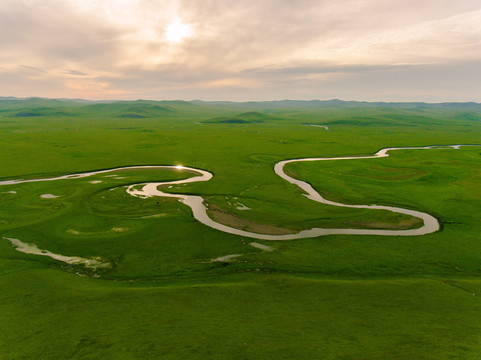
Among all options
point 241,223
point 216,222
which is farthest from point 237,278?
point 216,222

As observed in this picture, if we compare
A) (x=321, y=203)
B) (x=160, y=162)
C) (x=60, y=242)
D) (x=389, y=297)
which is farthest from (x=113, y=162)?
(x=389, y=297)

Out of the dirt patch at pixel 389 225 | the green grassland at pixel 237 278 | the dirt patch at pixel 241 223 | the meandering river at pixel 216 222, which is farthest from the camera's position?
the dirt patch at pixel 389 225

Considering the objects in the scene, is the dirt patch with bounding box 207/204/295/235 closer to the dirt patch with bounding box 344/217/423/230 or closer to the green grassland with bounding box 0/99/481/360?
the green grassland with bounding box 0/99/481/360

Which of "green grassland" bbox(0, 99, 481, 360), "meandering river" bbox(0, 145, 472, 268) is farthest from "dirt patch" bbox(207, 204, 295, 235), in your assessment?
"green grassland" bbox(0, 99, 481, 360)

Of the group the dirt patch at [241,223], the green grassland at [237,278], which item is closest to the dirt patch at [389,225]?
the green grassland at [237,278]

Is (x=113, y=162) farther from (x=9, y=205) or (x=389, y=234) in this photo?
(x=389, y=234)

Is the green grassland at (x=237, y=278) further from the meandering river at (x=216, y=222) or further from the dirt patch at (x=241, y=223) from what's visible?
the meandering river at (x=216, y=222)

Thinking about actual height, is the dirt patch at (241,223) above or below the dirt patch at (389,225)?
above

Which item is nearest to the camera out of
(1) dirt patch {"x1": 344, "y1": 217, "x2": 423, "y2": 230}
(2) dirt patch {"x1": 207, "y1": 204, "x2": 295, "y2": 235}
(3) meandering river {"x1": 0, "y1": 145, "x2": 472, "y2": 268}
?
(3) meandering river {"x1": 0, "y1": 145, "x2": 472, "y2": 268}
